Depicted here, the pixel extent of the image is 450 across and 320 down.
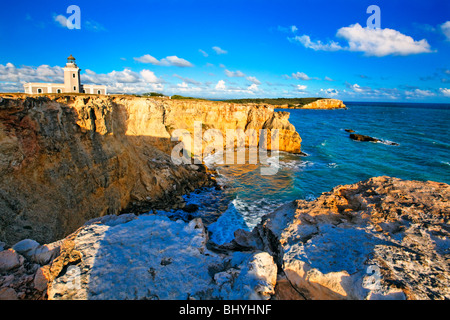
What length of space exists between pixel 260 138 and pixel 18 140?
30973 millimetres

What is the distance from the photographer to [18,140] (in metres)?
9.10

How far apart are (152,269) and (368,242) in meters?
4.64

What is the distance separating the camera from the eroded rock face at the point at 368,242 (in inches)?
153

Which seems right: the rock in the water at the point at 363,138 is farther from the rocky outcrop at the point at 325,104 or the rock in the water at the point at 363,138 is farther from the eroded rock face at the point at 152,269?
the rocky outcrop at the point at 325,104

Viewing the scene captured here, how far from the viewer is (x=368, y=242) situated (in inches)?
195

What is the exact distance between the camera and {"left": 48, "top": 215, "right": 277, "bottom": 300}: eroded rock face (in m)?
3.84

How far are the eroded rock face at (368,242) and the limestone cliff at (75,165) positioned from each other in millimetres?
8553

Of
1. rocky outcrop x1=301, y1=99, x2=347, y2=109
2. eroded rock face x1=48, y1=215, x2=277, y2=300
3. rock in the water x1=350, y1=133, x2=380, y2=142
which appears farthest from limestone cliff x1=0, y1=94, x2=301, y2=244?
rocky outcrop x1=301, y1=99, x2=347, y2=109

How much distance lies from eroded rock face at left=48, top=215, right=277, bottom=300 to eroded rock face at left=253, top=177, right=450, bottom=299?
3.09 ft

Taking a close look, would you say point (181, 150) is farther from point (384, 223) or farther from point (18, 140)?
point (384, 223)

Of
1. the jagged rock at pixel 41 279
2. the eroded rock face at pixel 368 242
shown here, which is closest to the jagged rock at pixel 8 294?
the jagged rock at pixel 41 279

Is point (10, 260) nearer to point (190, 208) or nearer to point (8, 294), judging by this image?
point (8, 294)

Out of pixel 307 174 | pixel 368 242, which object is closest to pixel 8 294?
pixel 368 242

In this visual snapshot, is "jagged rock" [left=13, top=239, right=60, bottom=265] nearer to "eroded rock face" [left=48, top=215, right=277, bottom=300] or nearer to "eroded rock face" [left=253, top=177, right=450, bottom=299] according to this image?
"eroded rock face" [left=48, top=215, right=277, bottom=300]
